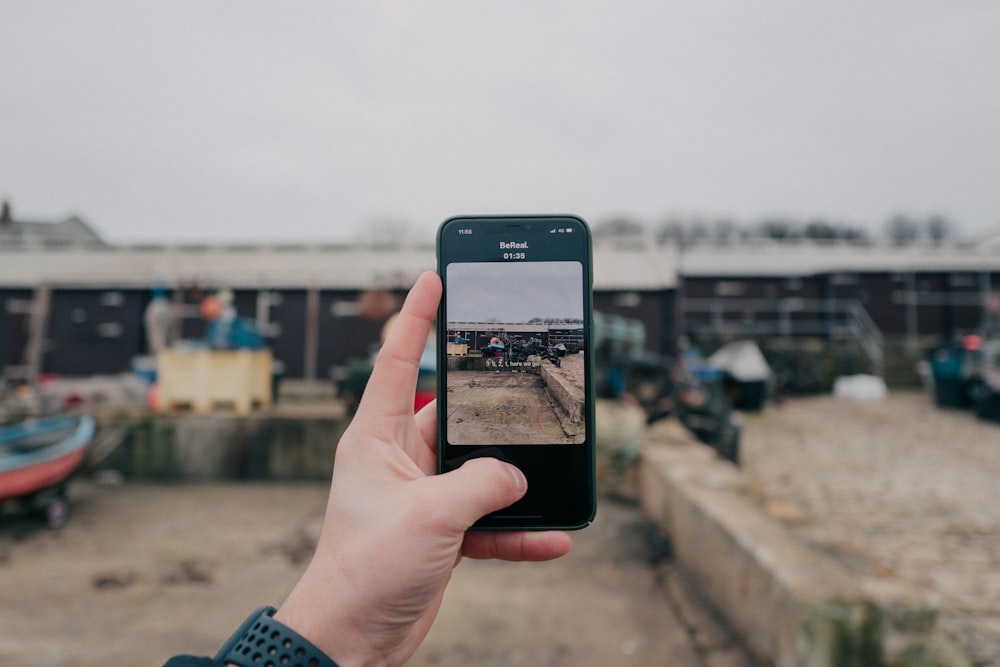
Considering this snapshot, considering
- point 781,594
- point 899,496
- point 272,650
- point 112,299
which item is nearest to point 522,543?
point 272,650

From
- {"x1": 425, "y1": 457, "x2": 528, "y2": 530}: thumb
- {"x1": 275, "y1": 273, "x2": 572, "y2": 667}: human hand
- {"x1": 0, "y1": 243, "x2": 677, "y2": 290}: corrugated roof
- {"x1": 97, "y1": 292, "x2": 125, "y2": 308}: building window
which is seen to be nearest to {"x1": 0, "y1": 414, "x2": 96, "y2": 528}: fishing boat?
{"x1": 275, "y1": 273, "x2": 572, "y2": 667}: human hand

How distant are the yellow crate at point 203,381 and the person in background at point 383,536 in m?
7.24

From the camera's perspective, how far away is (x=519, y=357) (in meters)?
1.37

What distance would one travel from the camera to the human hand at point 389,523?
1043mm

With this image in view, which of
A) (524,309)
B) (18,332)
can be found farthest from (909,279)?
(18,332)

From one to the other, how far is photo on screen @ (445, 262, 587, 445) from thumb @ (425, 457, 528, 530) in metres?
0.13

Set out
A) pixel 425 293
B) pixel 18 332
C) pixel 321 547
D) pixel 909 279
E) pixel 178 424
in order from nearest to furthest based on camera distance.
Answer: pixel 321 547, pixel 425 293, pixel 178 424, pixel 18 332, pixel 909 279

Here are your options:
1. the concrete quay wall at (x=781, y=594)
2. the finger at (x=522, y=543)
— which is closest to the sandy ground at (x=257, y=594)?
the concrete quay wall at (x=781, y=594)

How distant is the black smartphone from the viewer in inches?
53.6

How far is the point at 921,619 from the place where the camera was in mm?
2035

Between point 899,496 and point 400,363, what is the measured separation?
608cm

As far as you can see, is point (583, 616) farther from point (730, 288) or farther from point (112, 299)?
point (730, 288)

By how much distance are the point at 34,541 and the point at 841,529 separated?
24.1ft

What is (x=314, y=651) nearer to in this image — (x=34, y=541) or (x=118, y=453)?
(x=34, y=541)
